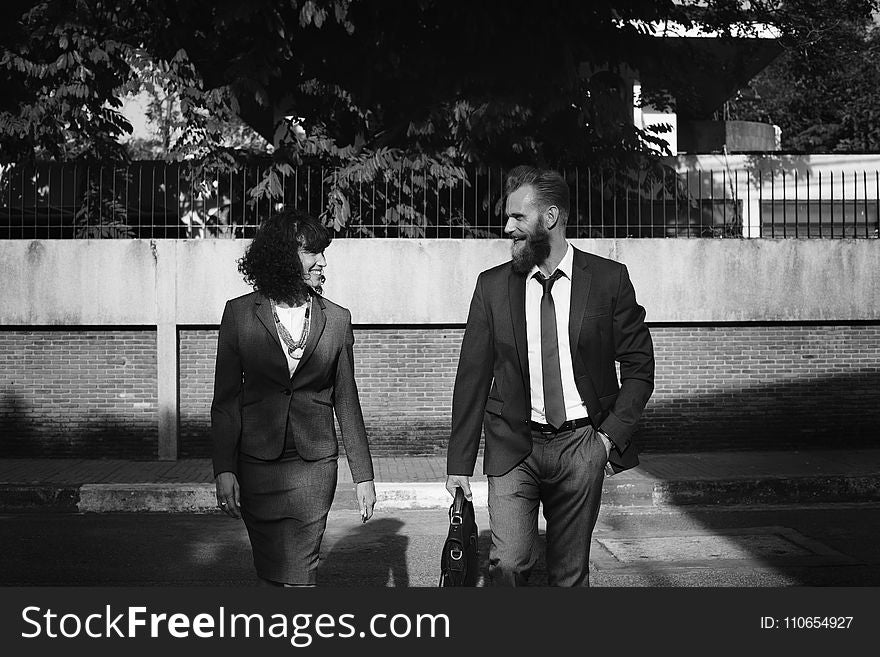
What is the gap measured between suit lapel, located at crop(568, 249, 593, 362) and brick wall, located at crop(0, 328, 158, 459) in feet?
31.0

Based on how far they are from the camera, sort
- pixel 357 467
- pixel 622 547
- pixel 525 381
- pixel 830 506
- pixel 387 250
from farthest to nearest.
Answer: pixel 387 250 < pixel 830 506 < pixel 622 547 < pixel 357 467 < pixel 525 381

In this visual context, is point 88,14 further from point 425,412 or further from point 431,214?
point 425,412

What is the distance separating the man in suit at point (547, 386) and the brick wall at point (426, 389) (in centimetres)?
862

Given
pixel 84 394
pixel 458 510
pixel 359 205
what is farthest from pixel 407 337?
pixel 458 510

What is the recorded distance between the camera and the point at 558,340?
4.11 m

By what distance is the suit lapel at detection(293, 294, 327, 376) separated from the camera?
4.18 m

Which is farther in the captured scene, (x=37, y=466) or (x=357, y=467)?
(x=37, y=466)

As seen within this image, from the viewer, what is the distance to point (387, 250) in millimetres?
12805

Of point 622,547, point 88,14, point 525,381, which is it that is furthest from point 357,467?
point 88,14

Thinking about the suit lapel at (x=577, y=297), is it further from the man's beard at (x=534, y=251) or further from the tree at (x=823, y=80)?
the tree at (x=823, y=80)

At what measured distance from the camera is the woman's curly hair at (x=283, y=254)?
4176mm

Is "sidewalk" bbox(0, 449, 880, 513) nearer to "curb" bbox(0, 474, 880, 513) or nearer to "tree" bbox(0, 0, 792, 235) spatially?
"curb" bbox(0, 474, 880, 513)

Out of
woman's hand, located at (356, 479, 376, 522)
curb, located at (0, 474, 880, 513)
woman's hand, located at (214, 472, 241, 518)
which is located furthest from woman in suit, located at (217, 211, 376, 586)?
curb, located at (0, 474, 880, 513)

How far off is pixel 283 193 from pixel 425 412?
3336mm
